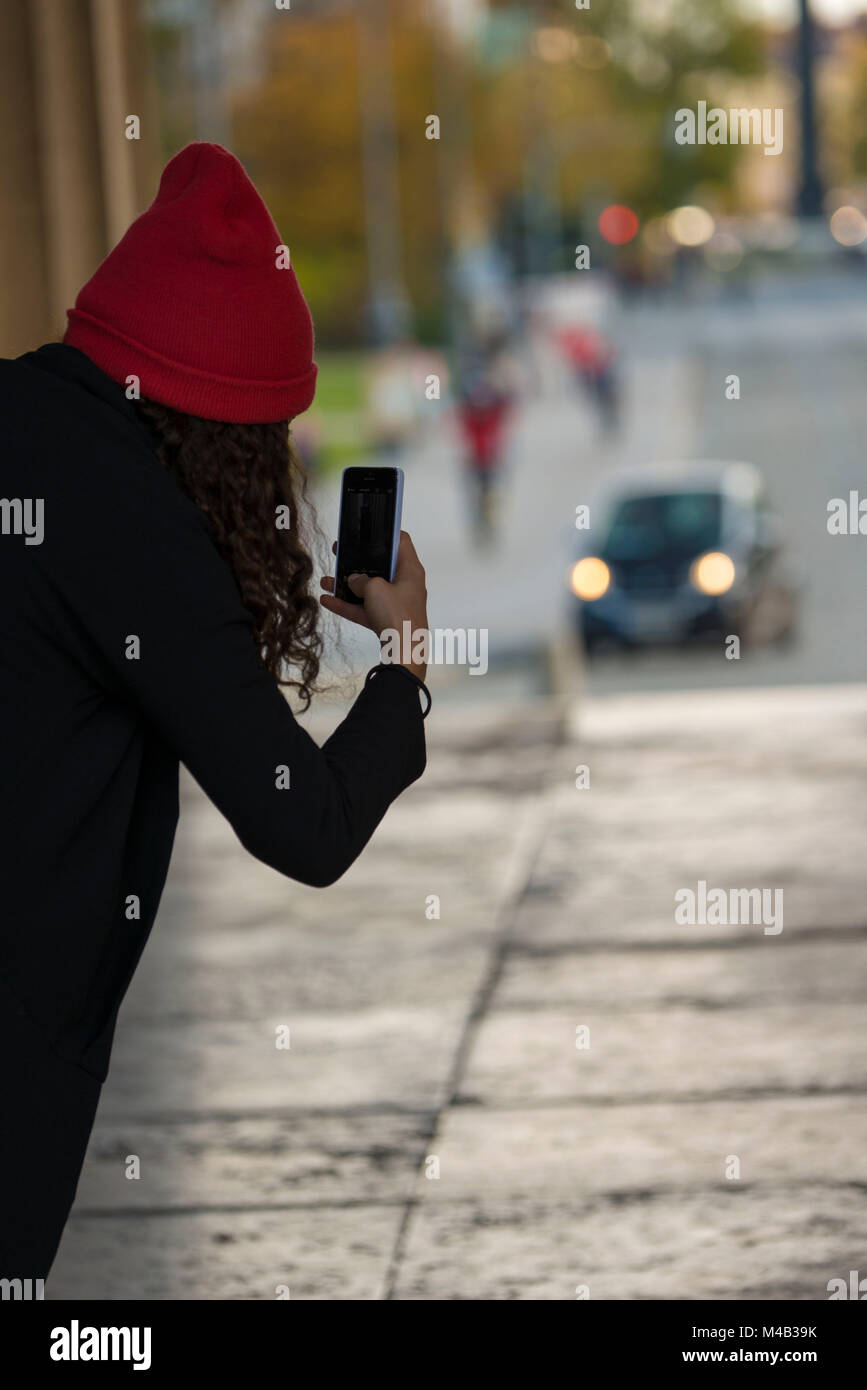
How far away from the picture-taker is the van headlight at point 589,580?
20188 mm

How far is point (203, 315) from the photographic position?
2.06m

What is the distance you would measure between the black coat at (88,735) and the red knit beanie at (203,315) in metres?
0.05

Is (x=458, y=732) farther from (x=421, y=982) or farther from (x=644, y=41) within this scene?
(x=644, y=41)

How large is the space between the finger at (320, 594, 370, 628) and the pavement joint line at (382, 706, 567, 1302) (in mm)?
2020

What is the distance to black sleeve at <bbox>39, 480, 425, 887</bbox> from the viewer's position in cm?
194

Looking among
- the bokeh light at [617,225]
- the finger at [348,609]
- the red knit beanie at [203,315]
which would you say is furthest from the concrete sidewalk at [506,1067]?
the bokeh light at [617,225]

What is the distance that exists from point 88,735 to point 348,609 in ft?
1.10

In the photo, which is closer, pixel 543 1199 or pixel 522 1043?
pixel 543 1199

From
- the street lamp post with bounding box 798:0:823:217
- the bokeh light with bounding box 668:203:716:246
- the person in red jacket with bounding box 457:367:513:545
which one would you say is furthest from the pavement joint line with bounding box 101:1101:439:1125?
the bokeh light with bounding box 668:203:716:246

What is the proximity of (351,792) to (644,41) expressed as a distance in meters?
118

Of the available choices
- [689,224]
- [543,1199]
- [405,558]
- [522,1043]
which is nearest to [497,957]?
[522,1043]

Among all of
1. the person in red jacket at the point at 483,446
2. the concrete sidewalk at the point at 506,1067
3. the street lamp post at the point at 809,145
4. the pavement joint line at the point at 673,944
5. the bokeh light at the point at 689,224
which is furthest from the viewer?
the bokeh light at the point at 689,224

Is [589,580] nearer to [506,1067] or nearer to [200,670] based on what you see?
[506,1067]

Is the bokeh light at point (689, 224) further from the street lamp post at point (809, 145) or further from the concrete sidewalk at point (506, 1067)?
the concrete sidewalk at point (506, 1067)
